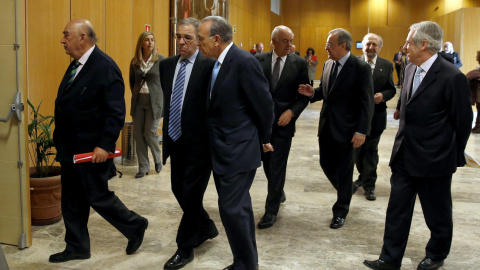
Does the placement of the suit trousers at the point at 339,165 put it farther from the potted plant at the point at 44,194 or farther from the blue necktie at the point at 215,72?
the potted plant at the point at 44,194

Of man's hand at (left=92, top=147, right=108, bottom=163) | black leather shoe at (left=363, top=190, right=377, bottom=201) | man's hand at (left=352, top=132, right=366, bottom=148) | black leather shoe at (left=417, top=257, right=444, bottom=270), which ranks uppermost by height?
man's hand at (left=352, top=132, right=366, bottom=148)

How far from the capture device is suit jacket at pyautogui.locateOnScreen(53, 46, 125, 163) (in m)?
3.42

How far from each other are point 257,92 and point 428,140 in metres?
1.11

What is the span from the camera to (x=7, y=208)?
384 cm

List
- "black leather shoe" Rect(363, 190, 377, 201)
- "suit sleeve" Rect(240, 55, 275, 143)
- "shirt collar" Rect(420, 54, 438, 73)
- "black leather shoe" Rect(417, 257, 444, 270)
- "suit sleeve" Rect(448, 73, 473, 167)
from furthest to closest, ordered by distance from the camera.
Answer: "black leather shoe" Rect(363, 190, 377, 201) → "black leather shoe" Rect(417, 257, 444, 270) → "shirt collar" Rect(420, 54, 438, 73) → "suit sleeve" Rect(448, 73, 473, 167) → "suit sleeve" Rect(240, 55, 275, 143)

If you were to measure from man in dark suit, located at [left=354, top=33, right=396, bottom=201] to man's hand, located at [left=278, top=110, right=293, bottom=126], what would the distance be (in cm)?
128

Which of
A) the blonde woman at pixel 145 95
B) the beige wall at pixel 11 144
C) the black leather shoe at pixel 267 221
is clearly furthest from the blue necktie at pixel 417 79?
the blonde woman at pixel 145 95

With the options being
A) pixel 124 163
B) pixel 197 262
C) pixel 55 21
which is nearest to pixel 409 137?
pixel 197 262

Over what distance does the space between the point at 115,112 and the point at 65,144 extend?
Result: 15.2 inches

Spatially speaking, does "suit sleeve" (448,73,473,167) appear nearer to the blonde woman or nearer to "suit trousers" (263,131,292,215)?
"suit trousers" (263,131,292,215)

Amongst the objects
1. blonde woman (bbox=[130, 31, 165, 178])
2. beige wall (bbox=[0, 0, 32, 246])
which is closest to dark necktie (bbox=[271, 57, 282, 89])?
beige wall (bbox=[0, 0, 32, 246])

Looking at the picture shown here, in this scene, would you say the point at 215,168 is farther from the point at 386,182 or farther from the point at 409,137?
the point at 386,182

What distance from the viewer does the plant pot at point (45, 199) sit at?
4.36 meters

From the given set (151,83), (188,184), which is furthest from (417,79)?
(151,83)
